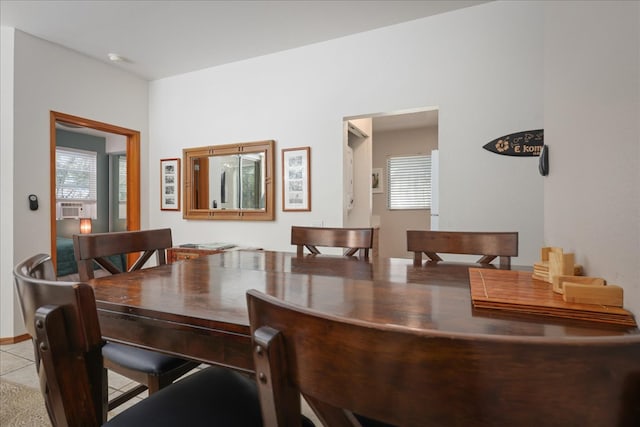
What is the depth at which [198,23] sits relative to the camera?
2.88m

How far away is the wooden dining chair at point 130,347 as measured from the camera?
1.32 metres

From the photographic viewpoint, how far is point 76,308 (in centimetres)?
62

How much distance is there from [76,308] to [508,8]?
10.4ft

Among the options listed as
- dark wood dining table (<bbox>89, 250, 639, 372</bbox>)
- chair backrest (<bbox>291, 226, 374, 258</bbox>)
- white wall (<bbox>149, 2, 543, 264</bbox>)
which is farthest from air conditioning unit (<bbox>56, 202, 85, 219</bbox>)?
dark wood dining table (<bbox>89, 250, 639, 372</bbox>)

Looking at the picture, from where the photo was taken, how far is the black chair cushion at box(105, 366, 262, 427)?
0.89m

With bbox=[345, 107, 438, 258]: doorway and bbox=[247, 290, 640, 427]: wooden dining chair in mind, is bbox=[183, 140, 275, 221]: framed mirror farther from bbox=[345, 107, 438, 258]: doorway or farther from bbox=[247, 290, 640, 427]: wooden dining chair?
bbox=[247, 290, 640, 427]: wooden dining chair

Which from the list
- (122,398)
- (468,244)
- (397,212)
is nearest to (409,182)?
(397,212)

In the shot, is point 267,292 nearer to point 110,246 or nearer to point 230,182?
point 110,246

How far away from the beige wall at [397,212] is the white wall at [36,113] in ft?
14.0

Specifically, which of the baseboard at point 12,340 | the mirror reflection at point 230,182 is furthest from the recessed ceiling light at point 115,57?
the baseboard at point 12,340

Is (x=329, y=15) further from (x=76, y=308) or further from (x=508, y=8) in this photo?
(x=76, y=308)

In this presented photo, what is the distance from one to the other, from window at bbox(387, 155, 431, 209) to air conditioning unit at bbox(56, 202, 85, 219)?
5543mm

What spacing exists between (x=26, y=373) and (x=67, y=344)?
241cm

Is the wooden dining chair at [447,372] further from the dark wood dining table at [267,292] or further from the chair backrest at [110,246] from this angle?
the chair backrest at [110,246]
